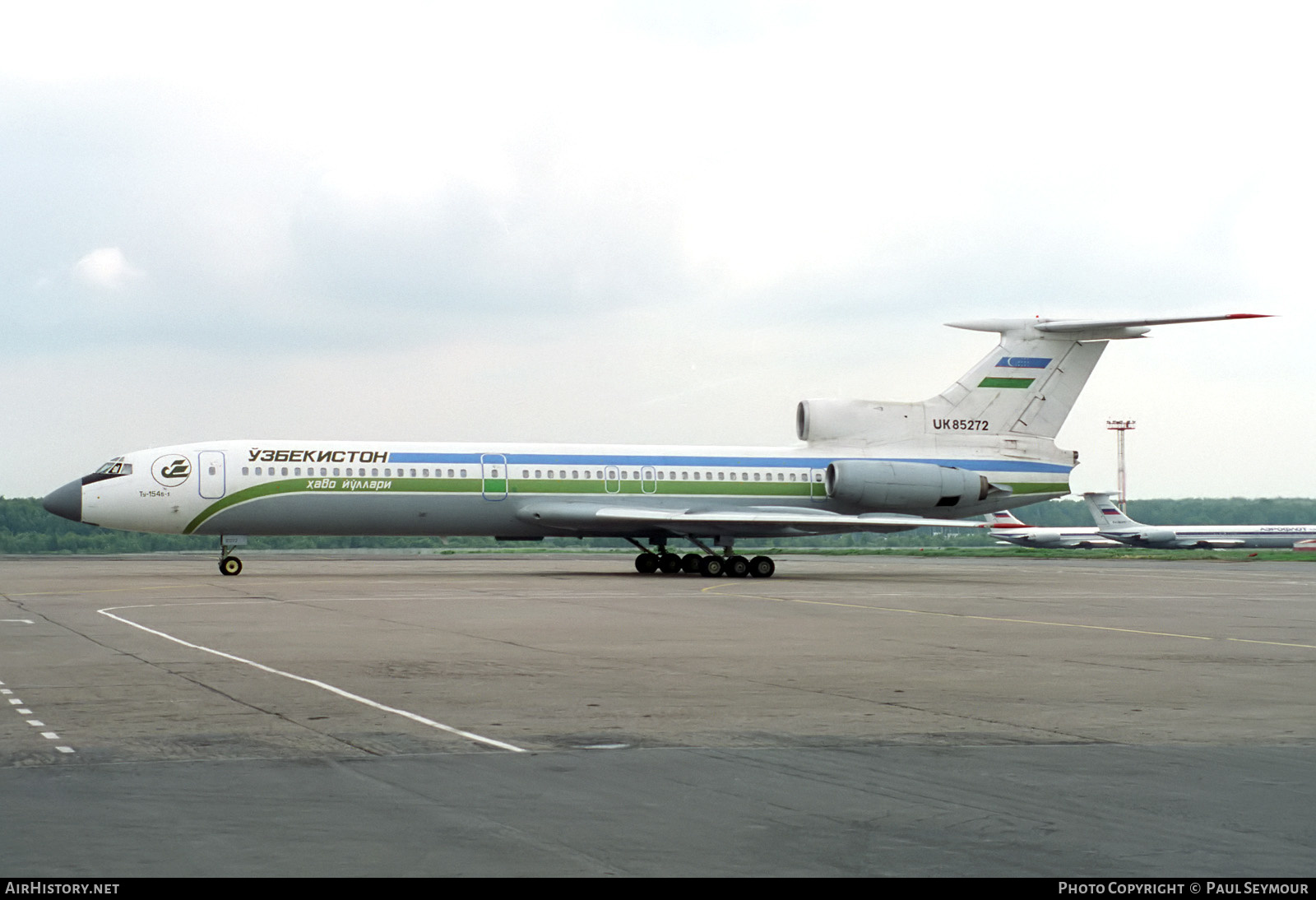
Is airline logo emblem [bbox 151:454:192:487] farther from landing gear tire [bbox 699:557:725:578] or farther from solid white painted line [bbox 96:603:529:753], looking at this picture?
solid white painted line [bbox 96:603:529:753]

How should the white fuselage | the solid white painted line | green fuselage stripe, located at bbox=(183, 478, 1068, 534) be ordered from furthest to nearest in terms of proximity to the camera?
1. green fuselage stripe, located at bbox=(183, 478, 1068, 534)
2. the white fuselage
3. the solid white painted line

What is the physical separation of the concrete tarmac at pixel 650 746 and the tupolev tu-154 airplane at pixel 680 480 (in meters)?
15.9

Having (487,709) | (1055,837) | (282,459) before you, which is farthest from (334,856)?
(282,459)

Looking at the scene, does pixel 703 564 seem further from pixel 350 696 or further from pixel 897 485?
pixel 350 696

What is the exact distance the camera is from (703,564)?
40.6 meters

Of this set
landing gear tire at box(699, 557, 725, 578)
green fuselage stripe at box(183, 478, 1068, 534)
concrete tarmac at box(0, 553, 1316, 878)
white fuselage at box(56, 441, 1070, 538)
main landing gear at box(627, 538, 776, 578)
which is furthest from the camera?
landing gear tire at box(699, 557, 725, 578)

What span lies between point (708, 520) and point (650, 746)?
95.4ft

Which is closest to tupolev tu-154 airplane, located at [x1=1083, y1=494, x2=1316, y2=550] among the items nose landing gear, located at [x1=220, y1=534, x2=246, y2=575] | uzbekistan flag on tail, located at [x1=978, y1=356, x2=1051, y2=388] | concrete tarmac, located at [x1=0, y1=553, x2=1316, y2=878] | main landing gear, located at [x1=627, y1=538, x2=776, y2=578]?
uzbekistan flag on tail, located at [x1=978, y1=356, x2=1051, y2=388]

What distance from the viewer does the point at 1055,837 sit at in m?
6.72

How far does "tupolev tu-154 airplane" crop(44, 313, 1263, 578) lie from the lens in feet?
121

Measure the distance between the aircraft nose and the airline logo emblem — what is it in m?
2.24

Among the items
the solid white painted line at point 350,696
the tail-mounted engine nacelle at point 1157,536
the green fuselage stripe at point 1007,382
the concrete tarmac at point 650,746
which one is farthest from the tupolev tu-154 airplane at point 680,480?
the tail-mounted engine nacelle at point 1157,536
